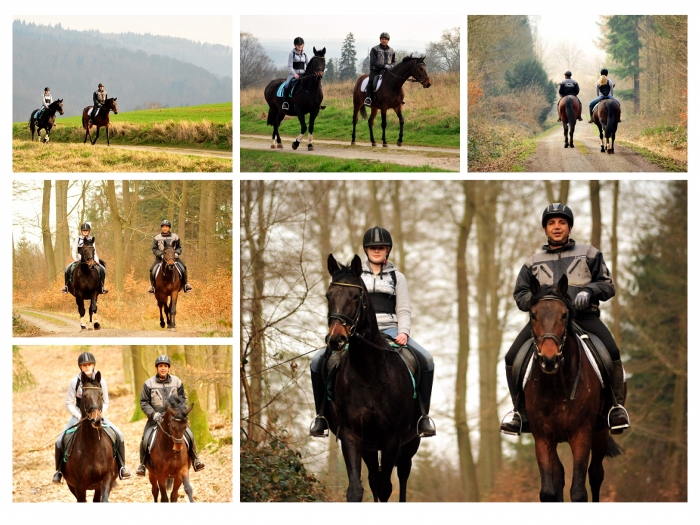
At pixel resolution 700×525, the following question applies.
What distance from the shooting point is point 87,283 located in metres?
12.3

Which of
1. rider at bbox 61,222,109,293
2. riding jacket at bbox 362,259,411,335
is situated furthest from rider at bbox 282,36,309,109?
riding jacket at bbox 362,259,411,335

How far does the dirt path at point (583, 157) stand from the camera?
12617mm

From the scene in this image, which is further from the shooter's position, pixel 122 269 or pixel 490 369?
pixel 490 369

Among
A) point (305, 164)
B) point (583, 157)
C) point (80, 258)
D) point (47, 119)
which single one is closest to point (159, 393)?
point (80, 258)

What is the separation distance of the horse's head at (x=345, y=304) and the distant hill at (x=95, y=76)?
202 inches

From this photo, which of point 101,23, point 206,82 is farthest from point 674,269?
point 101,23

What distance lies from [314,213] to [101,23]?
479 cm

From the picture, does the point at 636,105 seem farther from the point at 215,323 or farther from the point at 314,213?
the point at 215,323

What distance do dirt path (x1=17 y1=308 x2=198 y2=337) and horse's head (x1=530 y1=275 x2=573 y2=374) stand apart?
5.67 meters

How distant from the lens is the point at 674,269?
56.7ft

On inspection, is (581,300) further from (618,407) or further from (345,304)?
(345,304)

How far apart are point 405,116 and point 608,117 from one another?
2882 mm

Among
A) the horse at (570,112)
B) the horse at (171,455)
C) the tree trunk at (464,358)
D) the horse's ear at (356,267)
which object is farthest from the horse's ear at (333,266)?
the tree trunk at (464,358)
